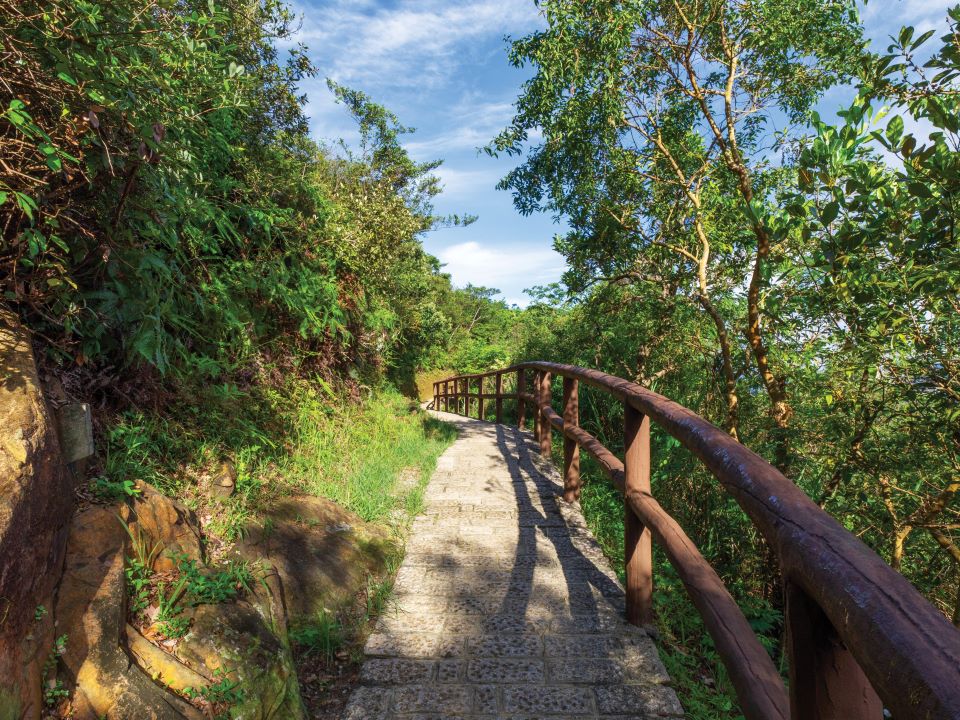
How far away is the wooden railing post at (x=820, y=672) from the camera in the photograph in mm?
902

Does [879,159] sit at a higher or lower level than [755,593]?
higher

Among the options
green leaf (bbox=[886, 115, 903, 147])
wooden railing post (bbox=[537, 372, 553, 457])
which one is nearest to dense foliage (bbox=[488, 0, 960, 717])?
green leaf (bbox=[886, 115, 903, 147])

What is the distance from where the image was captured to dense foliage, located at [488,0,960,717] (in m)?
2.73

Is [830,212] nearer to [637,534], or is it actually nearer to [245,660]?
[637,534]

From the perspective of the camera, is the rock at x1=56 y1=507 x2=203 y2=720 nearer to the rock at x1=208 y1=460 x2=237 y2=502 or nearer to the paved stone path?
the paved stone path

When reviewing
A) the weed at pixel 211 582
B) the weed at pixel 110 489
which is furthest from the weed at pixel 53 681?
the weed at pixel 110 489

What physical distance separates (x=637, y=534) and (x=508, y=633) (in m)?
0.75

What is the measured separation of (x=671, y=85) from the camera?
5602 millimetres

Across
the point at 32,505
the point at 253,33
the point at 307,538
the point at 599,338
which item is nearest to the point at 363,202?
the point at 253,33

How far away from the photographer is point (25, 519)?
1.63 meters

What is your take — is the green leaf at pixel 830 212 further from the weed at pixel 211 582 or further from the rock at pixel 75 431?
the rock at pixel 75 431

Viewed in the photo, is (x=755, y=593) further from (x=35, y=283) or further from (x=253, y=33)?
(x=253, y=33)

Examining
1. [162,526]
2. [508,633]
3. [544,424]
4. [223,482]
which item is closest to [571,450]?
[544,424]

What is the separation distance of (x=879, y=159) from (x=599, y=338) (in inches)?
194
